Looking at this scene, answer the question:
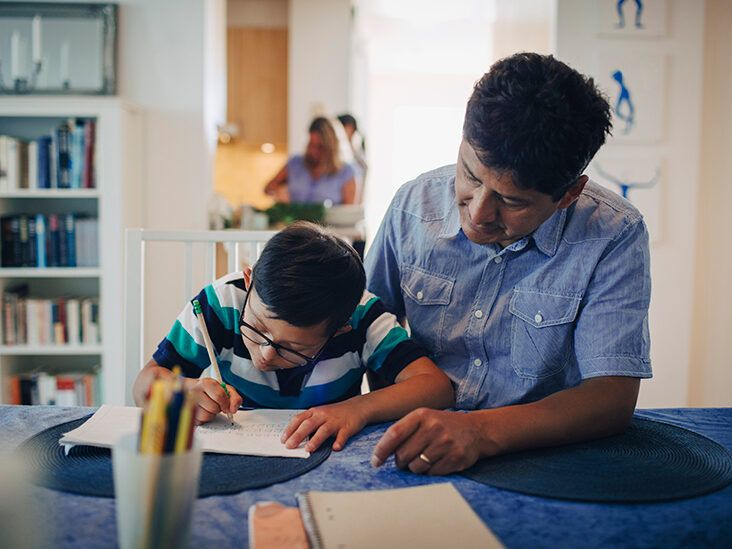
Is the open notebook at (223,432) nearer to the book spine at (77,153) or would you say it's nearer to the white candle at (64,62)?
the book spine at (77,153)

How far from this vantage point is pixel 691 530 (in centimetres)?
76

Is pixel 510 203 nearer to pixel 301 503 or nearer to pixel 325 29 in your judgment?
pixel 301 503

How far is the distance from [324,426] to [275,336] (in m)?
0.18

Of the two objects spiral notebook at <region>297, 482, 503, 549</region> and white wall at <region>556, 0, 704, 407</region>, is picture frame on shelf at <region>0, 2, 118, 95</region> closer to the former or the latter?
white wall at <region>556, 0, 704, 407</region>

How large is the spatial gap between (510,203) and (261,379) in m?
0.53

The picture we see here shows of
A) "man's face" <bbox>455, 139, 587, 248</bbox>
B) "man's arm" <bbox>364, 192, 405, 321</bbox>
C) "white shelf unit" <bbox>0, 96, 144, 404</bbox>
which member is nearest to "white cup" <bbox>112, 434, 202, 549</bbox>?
"man's face" <bbox>455, 139, 587, 248</bbox>

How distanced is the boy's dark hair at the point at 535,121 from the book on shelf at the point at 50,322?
8.64ft

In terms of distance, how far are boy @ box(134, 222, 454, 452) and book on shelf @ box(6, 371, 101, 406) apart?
2.23 meters

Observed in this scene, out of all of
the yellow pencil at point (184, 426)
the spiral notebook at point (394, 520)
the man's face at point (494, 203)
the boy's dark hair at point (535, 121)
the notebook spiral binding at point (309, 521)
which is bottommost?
the spiral notebook at point (394, 520)

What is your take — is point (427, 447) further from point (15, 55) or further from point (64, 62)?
point (64, 62)

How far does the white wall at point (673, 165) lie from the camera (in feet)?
10.3

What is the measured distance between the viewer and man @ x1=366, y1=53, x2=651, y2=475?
1016 millimetres

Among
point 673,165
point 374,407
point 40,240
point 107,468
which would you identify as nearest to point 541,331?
point 374,407

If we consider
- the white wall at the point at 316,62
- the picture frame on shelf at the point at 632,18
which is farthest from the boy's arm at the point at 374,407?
the white wall at the point at 316,62
